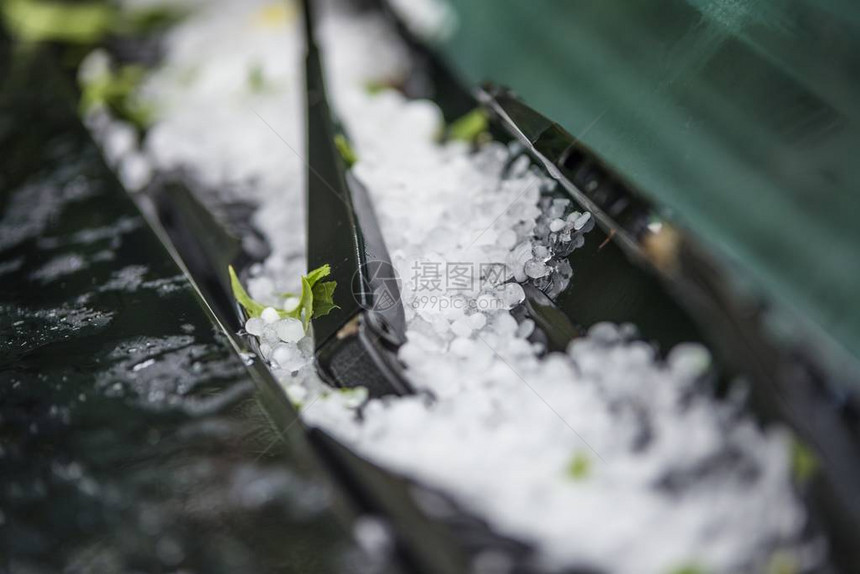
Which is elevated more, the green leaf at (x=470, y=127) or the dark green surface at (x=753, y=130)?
the dark green surface at (x=753, y=130)

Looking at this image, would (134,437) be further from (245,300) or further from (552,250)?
(552,250)

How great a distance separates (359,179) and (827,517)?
58 cm

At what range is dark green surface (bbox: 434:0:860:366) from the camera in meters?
0.73

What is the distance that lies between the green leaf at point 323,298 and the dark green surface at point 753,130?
1.12ft

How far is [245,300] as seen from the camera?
74cm

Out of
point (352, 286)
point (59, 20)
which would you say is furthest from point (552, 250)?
point (59, 20)

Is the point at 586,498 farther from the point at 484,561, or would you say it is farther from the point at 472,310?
the point at 472,310

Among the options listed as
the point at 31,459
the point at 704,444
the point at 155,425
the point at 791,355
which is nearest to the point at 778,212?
the point at 791,355

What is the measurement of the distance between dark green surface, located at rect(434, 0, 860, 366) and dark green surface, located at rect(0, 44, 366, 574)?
1.60 feet

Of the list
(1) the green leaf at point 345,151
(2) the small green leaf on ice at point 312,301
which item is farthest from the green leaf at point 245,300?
(1) the green leaf at point 345,151

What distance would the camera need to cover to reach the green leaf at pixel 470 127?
0.92 meters

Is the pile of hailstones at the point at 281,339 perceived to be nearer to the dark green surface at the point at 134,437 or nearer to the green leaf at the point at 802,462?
the dark green surface at the point at 134,437

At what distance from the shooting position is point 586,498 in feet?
1.87

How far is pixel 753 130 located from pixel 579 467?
1.48 ft
